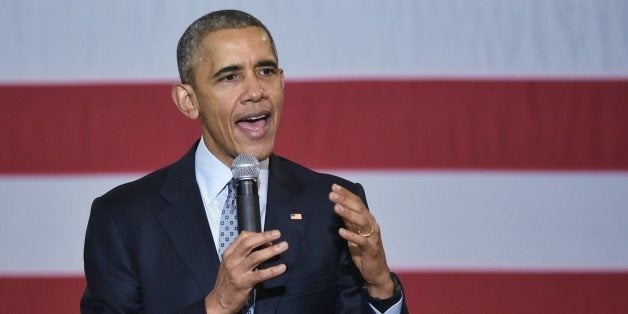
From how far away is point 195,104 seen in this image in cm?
157

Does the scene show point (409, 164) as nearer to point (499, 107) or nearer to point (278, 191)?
point (499, 107)

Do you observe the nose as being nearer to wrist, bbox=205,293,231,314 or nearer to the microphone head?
the microphone head

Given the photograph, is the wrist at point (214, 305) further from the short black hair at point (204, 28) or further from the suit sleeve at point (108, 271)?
the short black hair at point (204, 28)

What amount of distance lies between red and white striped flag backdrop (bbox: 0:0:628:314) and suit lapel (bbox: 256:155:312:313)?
Result: 66 centimetres

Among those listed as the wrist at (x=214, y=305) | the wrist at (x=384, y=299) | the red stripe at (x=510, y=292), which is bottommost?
the red stripe at (x=510, y=292)

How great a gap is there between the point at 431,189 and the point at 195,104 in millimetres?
841

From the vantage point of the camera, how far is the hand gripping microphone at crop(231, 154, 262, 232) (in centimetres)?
121

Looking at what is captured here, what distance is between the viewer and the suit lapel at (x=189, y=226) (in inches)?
56.9

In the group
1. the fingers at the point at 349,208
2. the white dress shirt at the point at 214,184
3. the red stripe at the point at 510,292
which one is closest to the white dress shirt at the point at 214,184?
the white dress shirt at the point at 214,184

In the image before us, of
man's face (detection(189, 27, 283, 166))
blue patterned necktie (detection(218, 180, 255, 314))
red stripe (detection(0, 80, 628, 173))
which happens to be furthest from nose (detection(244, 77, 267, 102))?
red stripe (detection(0, 80, 628, 173))

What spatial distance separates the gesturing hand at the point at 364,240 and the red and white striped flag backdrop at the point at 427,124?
31.8 inches

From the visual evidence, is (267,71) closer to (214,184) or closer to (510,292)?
(214,184)

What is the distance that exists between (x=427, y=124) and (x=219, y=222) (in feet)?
2.84

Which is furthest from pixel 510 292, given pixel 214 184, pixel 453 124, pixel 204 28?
pixel 204 28
